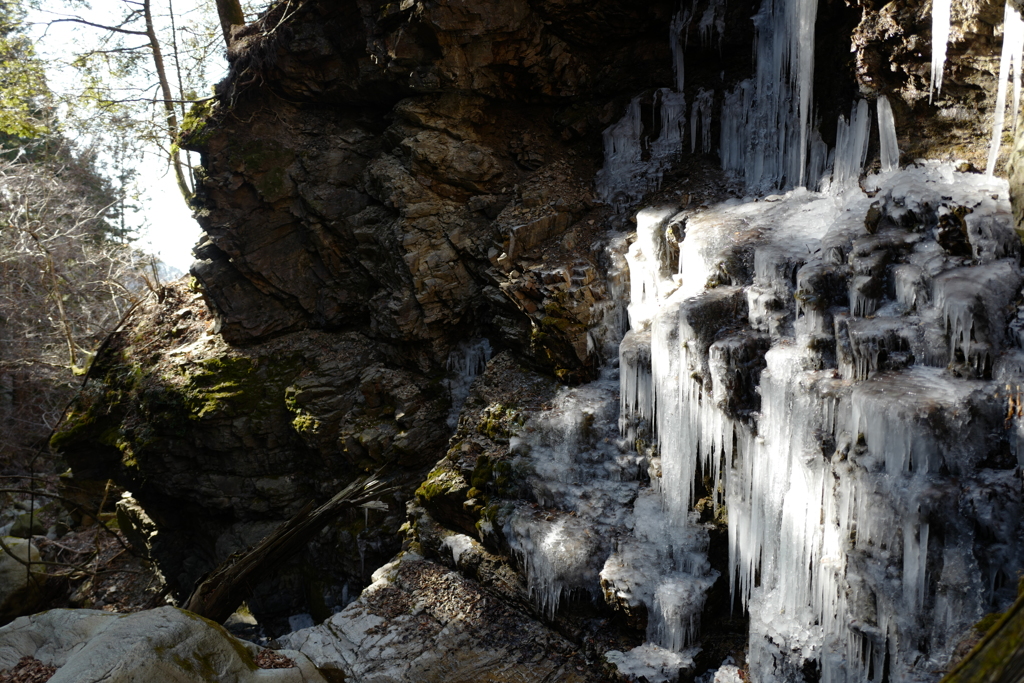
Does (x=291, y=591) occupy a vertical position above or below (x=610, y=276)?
below

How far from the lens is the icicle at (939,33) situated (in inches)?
237

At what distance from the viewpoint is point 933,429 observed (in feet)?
14.0

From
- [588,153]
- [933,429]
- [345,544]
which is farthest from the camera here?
[588,153]

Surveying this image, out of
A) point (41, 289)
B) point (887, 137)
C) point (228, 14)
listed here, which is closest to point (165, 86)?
point (228, 14)

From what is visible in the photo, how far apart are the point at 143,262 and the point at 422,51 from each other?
9340mm

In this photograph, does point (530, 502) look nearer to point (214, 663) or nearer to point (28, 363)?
point (214, 663)

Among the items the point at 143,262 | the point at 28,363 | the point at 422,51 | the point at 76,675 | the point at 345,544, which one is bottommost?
the point at 345,544

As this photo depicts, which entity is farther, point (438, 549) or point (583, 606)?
point (438, 549)

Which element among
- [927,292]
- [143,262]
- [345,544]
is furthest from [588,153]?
[143,262]

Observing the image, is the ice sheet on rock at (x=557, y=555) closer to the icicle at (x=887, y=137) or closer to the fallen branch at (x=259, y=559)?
the fallen branch at (x=259, y=559)

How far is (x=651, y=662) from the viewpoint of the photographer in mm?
4980

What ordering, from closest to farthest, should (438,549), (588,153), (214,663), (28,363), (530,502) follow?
(214,663), (530,502), (438,549), (588,153), (28,363)

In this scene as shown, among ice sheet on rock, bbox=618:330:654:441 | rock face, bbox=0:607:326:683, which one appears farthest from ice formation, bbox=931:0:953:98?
rock face, bbox=0:607:326:683

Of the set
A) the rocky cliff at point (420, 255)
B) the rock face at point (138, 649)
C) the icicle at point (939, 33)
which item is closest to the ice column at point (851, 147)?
the rocky cliff at point (420, 255)
